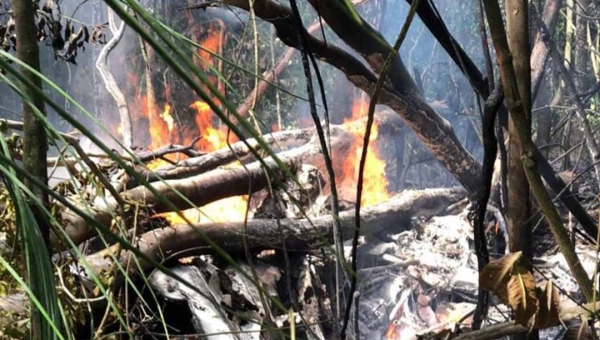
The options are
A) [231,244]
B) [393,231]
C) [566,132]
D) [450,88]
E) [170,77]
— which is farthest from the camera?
[170,77]

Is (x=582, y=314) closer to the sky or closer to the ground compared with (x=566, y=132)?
closer to the ground

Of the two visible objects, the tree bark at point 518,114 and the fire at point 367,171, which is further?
the fire at point 367,171

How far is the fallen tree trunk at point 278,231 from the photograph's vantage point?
151cm

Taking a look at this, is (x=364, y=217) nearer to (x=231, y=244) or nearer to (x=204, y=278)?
(x=231, y=244)

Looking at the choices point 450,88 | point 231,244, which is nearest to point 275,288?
point 231,244

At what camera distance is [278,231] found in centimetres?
129

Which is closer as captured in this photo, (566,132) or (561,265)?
(561,265)

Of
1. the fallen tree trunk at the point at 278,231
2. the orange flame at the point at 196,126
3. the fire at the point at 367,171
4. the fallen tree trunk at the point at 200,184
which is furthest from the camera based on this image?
the orange flame at the point at 196,126

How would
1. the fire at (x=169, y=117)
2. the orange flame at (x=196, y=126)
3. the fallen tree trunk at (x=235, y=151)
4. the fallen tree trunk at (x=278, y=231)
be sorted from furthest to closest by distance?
the fire at (x=169, y=117)
the orange flame at (x=196, y=126)
the fallen tree trunk at (x=235, y=151)
the fallen tree trunk at (x=278, y=231)

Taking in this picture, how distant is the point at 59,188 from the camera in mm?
1138

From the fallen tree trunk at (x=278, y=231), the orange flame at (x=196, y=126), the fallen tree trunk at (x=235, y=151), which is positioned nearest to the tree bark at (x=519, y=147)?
the fallen tree trunk at (x=278, y=231)

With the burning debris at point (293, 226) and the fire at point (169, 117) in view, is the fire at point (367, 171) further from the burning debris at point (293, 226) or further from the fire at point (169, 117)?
the fire at point (169, 117)

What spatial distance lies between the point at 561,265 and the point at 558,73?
955 mm

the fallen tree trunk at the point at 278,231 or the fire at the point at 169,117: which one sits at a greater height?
the fire at the point at 169,117
